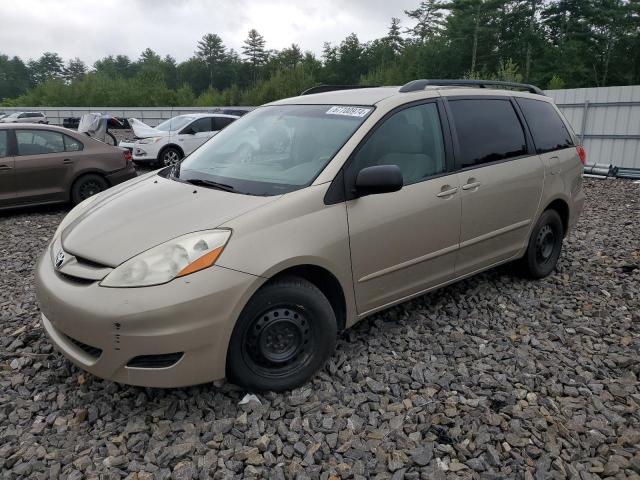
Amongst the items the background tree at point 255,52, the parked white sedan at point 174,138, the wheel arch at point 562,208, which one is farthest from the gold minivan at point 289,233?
the background tree at point 255,52

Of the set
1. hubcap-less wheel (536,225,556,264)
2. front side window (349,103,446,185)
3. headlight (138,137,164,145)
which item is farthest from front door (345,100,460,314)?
headlight (138,137,164,145)

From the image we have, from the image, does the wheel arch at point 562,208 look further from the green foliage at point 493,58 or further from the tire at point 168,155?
the green foliage at point 493,58

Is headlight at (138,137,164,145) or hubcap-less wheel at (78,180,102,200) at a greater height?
headlight at (138,137,164,145)

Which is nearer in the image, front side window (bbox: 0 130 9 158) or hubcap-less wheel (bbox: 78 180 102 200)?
front side window (bbox: 0 130 9 158)

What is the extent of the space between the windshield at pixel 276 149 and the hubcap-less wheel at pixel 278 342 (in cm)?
72

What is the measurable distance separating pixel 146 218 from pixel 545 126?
3565 millimetres

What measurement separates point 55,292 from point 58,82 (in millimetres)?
53883

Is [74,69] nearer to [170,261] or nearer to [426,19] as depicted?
[426,19]

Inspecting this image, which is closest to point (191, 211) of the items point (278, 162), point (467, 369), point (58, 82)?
point (278, 162)

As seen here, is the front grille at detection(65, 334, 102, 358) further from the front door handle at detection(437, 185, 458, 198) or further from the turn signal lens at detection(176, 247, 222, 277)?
the front door handle at detection(437, 185, 458, 198)

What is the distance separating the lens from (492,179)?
4082 mm

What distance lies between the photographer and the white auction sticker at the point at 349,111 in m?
3.54

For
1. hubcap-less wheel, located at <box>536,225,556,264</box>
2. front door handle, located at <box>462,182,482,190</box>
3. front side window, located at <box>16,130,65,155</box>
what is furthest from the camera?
front side window, located at <box>16,130,65,155</box>

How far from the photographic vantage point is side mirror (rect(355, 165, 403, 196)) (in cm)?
311
